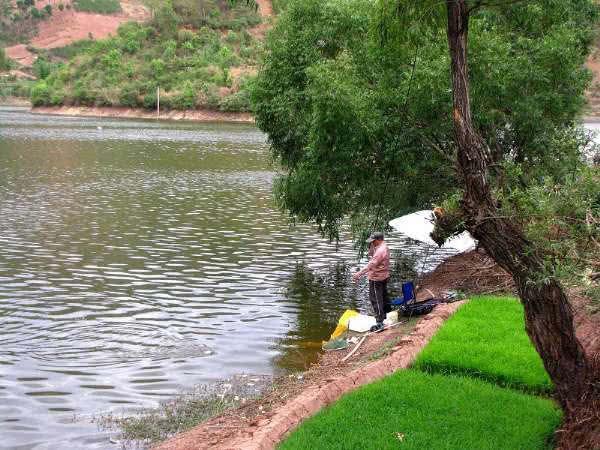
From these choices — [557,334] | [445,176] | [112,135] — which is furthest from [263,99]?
[112,135]

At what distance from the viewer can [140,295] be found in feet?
64.8

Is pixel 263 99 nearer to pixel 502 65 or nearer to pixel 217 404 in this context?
pixel 502 65

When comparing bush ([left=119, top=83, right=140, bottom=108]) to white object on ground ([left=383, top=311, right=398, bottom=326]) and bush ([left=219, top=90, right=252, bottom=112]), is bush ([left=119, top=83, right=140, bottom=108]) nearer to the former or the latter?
bush ([left=219, top=90, right=252, bottom=112])

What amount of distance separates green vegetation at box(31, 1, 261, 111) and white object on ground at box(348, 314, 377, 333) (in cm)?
9290

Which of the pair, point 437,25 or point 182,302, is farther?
point 182,302

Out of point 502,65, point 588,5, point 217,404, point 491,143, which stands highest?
point 588,5

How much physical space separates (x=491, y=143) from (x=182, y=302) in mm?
8823

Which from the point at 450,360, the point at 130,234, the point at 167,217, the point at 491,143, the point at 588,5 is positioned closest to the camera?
the point at 450,360

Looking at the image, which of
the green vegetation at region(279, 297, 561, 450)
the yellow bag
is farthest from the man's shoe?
the green vegetation at region(279, 297, 561, 450)

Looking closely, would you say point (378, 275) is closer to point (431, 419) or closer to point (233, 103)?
point (431, 419)

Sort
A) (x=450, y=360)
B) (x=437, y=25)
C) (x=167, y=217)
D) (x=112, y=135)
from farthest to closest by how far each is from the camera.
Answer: (x=112, y=135)
(x=167, y=217)
(x=450, y=360)
(x=437, y=25)

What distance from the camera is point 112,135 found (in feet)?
244

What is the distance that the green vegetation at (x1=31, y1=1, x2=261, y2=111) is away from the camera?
118750 mm

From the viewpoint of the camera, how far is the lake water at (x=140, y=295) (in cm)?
1351
